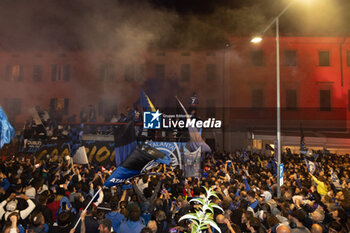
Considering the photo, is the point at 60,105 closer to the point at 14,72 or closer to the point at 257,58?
the point at 14,72

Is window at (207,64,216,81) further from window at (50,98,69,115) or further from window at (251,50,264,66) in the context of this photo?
window at (50,98,69,115)

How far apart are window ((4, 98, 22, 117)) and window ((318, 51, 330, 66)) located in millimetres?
27706

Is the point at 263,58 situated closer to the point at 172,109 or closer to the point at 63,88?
the point at 172,109

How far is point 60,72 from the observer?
2372 cm

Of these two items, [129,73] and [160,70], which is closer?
[129,73]

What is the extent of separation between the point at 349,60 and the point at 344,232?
73.2ft

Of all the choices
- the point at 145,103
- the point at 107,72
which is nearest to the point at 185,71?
the point at 107,72

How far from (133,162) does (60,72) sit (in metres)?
22.8

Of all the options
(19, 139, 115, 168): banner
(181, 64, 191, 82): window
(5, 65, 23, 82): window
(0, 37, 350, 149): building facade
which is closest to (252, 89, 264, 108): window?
(0, 37, 350, 149): building facade

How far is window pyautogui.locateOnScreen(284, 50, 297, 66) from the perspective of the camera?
21828 millimetres

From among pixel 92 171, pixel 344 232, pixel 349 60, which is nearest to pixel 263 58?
pixel 349 60

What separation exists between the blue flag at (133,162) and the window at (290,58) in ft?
69.4

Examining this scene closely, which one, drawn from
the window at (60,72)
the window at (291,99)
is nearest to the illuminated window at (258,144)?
the window at (291,99)

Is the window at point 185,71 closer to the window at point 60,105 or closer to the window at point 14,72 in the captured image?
the window at point 60,105
